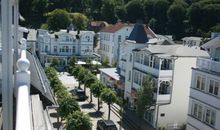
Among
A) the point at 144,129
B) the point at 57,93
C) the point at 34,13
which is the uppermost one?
the point at 34,13

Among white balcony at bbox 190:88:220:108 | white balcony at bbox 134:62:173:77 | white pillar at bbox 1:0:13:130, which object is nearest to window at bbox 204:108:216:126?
white balcony at bbox 190:88:220:108

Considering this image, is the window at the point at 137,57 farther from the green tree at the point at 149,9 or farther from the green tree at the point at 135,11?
the green tree at the point at 135,11

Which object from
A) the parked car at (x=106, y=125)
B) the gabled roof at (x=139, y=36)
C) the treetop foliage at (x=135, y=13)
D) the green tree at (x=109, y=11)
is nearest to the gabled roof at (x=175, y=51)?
the gabled roof at (x=139, y=36)

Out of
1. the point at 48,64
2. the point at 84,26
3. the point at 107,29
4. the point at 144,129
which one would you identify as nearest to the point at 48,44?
the point at 48,64

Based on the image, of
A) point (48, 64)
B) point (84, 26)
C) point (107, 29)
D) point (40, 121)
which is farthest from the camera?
point (84, 26)

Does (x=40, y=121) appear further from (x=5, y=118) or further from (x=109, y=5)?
(x=109, y=5)

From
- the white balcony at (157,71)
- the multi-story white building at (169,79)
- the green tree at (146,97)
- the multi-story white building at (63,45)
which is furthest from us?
the multi-story white building at (63,45)

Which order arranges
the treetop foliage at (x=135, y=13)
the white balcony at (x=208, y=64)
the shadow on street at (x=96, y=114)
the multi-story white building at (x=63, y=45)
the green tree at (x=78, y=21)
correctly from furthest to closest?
the green tree at (x=78, y=21), the treetop foliage at (x=135, y=13), the multi-story white building at (x=63, y=45), the shadow on street at (x=96, y=114), the white balcony at (x=208, y=64)

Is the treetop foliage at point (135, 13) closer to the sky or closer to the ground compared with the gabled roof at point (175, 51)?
closer to the sky
